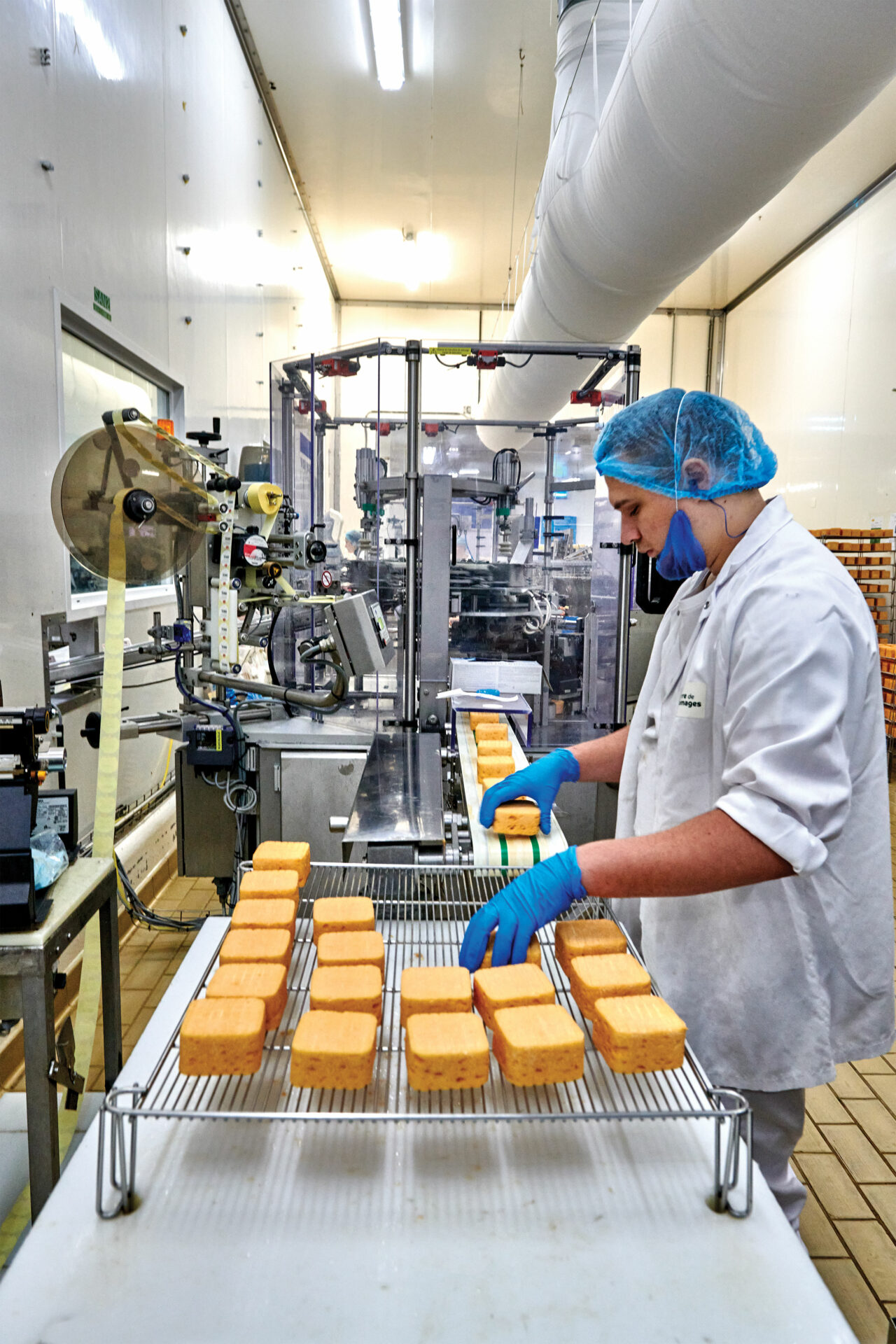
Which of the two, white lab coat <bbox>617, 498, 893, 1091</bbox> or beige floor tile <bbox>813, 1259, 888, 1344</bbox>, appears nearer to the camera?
white lab coat <bbox>617, 498, 893, 1091</bbox>

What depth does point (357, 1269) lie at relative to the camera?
28.0 inches

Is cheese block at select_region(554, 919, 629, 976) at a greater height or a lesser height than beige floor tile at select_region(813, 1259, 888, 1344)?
greater

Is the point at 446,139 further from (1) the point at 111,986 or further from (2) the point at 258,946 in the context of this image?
(2) the point at 258,946

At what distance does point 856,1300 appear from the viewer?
162 centimetres

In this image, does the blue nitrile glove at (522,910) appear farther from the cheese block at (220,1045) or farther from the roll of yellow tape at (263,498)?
the roll of yellow tape at (263,498)

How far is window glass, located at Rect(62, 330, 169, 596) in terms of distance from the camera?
2717 mm

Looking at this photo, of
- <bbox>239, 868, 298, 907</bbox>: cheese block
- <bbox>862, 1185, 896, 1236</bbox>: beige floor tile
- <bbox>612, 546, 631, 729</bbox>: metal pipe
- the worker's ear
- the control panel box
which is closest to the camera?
<bbox>239, 868, 298, 907</bbox>: cheese block

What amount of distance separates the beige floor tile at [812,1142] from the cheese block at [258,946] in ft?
5.72

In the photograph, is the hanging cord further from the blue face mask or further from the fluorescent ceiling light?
the blue face mask

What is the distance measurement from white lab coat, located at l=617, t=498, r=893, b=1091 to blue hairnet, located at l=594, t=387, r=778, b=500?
9 centimetres

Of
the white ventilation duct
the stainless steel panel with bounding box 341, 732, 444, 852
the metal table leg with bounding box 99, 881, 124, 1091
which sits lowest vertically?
the metal table leg with bounding box 99, 881, 124, 1091

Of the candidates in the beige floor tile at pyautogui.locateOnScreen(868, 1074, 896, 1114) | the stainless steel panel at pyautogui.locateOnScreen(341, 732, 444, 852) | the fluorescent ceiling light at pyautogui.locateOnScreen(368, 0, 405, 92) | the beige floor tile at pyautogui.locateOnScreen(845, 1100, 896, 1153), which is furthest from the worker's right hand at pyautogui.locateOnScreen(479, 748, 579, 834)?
the fluorescent ceiling light at pyautogui.locateOnScreen(368, 0, 405, 92)

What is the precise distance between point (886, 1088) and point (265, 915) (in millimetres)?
2196

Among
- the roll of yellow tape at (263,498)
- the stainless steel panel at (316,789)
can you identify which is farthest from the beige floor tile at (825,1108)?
the roll of yellow tape at (263,498)
